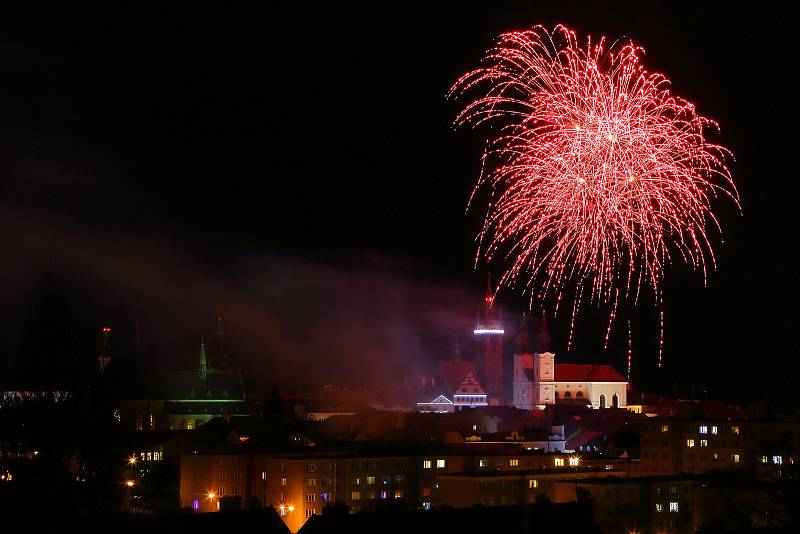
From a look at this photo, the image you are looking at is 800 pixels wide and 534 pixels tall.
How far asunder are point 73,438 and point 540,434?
1924 inches

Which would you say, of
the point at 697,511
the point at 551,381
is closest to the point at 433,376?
the point at 551,381

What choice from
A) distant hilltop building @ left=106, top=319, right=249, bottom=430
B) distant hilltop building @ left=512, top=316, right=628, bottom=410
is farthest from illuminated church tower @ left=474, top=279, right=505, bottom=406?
distant hilltop building @ left=106, top=319, right=249, bottom=430

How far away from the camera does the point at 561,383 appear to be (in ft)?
377

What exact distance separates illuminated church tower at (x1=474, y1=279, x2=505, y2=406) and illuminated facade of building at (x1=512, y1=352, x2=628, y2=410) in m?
1.76

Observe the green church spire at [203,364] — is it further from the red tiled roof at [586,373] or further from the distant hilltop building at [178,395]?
the red tiled roof at [586,373]

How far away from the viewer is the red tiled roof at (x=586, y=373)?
11519 cm

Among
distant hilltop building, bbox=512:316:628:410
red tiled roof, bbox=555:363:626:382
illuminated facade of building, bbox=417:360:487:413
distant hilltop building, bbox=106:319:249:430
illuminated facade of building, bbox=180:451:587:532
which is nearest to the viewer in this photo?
illuminated facade of building, bbox=180:451:587:532

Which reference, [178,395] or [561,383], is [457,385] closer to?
[561,383]

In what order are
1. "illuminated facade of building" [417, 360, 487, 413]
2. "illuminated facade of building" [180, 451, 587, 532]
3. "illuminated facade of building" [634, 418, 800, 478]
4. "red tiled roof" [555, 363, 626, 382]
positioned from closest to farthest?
"illuminated facade of building" [180, 451, 587, 532], "illuminated facade of building" [634, 418, 800, 478], "illuminated facade of building" [417, 360, 487, 413], "red tiled roof" [555, 363, 626, 382]

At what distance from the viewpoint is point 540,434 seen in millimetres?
73000

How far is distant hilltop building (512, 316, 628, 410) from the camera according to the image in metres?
112

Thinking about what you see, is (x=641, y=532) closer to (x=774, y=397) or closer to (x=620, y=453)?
(x=620, y=453)

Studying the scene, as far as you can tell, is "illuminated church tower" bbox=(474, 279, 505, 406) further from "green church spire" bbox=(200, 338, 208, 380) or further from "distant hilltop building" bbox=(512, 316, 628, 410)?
"green church spire" bbox=(200, 338, 208, 380)

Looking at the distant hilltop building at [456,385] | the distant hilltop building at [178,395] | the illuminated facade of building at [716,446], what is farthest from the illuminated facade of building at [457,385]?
the illuminated facade of building at [716,446]
